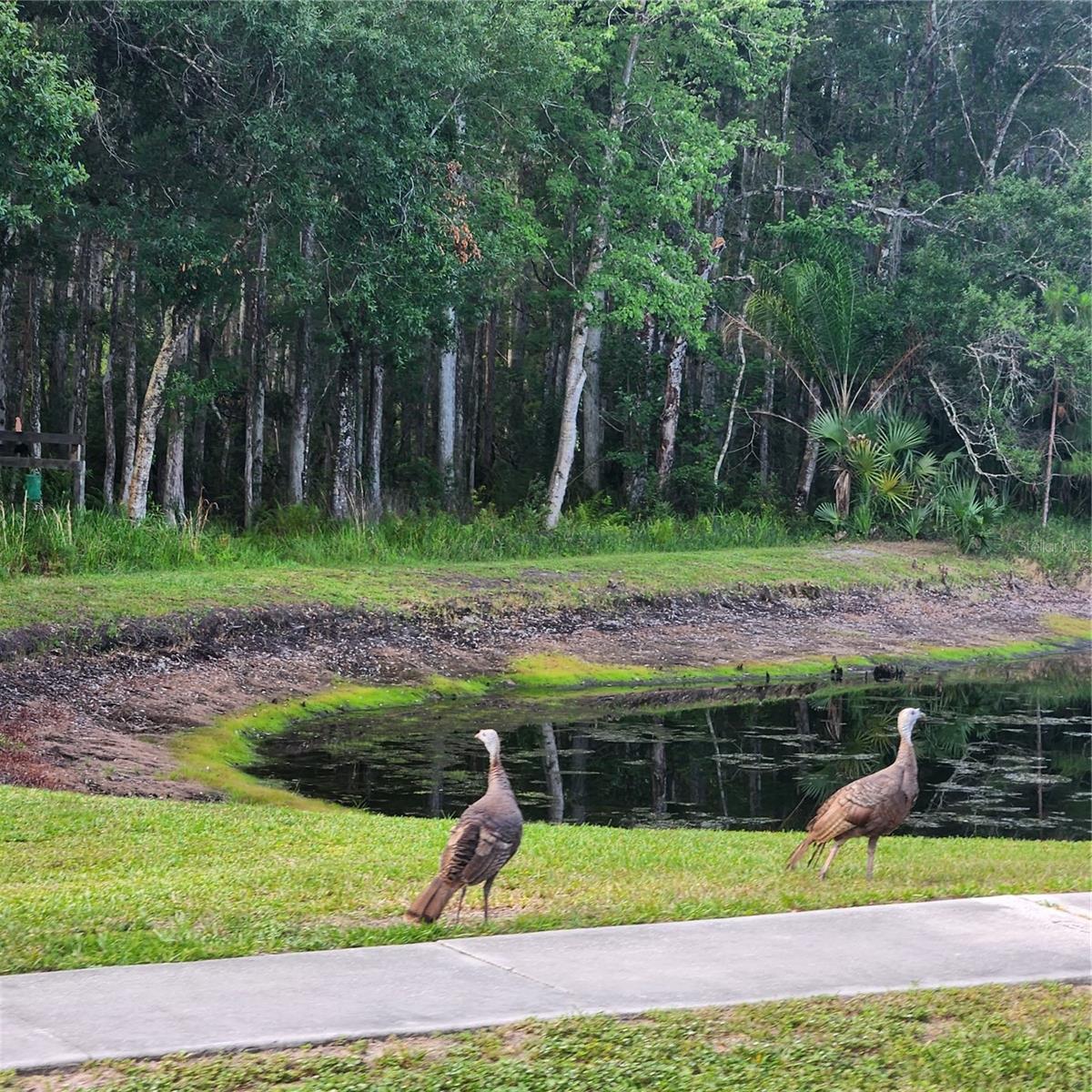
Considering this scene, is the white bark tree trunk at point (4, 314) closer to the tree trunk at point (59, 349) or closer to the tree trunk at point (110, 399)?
the tree trunk at point (110, 399)

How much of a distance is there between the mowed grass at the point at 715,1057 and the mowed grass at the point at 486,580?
1409 centimetres

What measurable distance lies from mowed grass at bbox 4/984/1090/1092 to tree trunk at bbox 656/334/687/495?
3091cm

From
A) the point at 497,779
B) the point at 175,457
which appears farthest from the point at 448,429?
the point at 497,779

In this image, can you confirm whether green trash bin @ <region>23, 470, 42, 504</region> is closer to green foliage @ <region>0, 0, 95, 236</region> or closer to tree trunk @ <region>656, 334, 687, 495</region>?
green foliage @ <region>0, 0, 95, 236</region>

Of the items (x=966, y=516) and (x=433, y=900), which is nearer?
(x=433, y=900)

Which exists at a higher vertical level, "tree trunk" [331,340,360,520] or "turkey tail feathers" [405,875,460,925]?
"tree trunk" [331,340,360,520]

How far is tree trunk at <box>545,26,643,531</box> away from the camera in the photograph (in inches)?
1246

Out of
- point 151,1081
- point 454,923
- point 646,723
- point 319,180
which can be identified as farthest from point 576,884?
point 319,180

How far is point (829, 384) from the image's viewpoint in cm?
3678

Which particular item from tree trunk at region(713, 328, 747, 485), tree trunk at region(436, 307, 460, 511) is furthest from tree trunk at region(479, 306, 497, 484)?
tree trunk at region(436, 307, 460, 511)

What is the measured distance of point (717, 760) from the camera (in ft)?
58.0

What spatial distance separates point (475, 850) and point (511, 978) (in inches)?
29.3

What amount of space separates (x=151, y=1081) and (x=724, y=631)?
69.0 ft

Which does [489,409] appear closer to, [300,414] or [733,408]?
[733,408]
